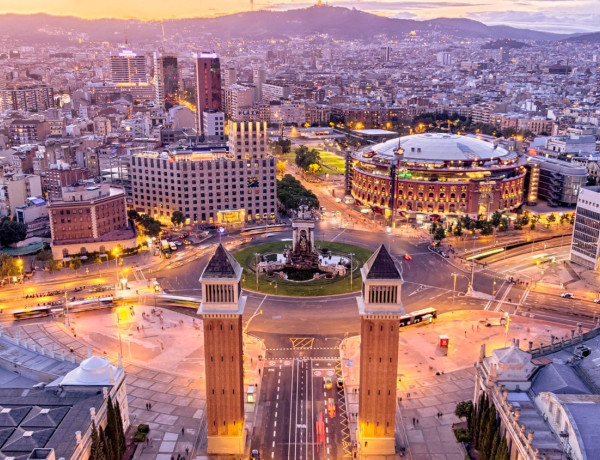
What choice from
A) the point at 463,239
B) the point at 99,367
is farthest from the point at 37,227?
the point at 463,239

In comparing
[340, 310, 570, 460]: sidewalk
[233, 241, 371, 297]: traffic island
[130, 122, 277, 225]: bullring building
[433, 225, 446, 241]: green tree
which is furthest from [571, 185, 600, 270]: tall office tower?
[130, 122, 277, 225]: bullring building

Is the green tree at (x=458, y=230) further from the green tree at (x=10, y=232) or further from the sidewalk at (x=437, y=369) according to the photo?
the green tree at (x=10, y=232)

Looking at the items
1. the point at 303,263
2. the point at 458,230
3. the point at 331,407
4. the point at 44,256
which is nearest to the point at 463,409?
the point at 331,407

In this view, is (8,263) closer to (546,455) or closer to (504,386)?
(504,386)

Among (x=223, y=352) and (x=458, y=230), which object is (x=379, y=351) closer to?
(x=223, y=352)

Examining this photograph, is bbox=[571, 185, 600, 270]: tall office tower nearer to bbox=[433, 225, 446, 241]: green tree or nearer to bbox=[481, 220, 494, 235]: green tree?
bbox=[481, 220, 494, 235]: green tree

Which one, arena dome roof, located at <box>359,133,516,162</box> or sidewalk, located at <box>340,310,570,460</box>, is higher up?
arena dome roof, located at <box>359,133,516,162</box>
